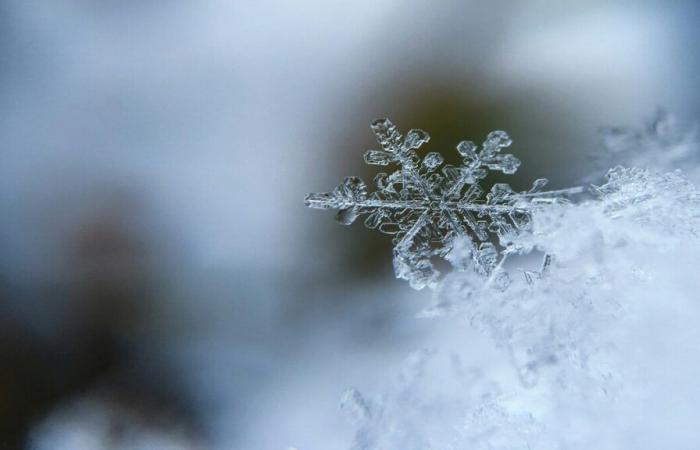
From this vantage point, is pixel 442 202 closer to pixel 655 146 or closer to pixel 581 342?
pixel 581 342

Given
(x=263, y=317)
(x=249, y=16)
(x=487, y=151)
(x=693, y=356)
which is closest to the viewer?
(x=693, y=356)

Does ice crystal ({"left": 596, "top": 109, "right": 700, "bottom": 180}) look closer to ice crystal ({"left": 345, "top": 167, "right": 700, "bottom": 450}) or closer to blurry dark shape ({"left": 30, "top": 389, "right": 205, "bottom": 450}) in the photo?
ice crystal ({"left": 345, "top": 167, "right": 700, "bottom": 450})

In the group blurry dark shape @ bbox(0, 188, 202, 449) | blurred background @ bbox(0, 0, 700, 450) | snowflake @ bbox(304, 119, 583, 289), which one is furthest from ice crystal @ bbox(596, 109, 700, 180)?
blurry dark shape @ bbox(0, 188, 202, 449)

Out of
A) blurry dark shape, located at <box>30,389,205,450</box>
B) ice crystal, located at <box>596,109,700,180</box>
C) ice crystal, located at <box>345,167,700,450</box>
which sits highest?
ice crystal, located at <box>596,109,700,180</box>

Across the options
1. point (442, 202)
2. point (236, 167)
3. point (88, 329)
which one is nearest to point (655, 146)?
point (442, 202)

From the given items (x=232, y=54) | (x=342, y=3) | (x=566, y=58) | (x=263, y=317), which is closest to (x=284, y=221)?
(x=263, y=317)

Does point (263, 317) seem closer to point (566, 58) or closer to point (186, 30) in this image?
point (186, 30)

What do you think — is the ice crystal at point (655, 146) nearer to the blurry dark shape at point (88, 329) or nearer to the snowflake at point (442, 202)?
the snowflake at point (442, 202)

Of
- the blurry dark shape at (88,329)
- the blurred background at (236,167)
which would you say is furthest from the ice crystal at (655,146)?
the blurry dark shape at (88,329)
